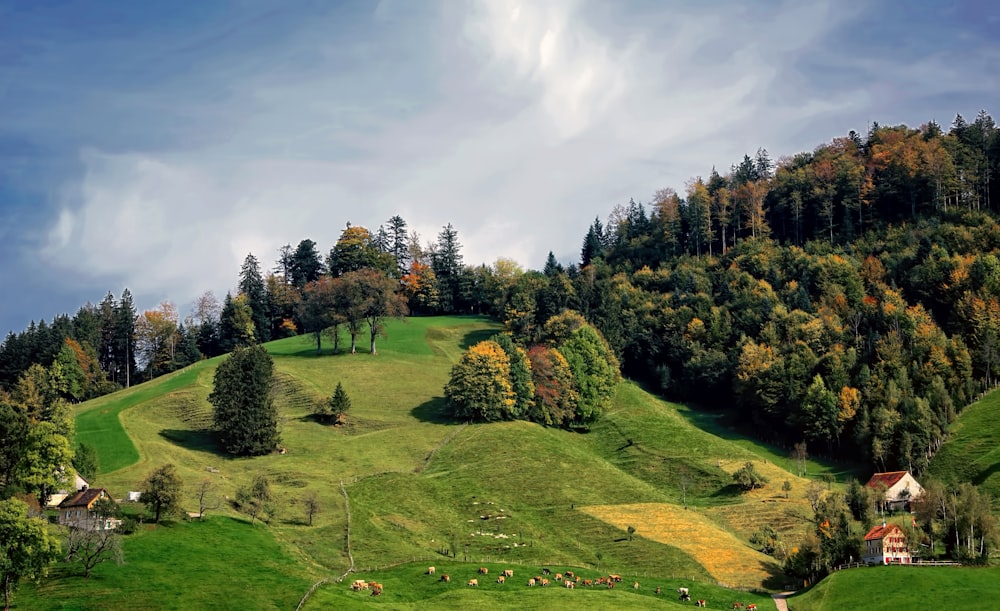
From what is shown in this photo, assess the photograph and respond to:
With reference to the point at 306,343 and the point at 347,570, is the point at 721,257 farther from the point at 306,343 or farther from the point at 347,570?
the point at 347,570

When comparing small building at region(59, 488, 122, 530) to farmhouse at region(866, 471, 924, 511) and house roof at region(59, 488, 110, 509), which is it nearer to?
house roof at region(59, 488, 110, 509)

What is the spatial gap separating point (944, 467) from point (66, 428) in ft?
356

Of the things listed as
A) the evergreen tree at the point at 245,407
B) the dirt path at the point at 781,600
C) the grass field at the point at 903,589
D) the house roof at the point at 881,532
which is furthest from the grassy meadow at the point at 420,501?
the house roof at the point at 881,532

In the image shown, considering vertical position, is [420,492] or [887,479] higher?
[420,492]

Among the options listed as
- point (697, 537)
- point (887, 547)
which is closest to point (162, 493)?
point (697, 537)

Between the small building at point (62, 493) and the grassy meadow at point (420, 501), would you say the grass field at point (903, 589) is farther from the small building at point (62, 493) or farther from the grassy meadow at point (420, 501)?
the small building at point (62, 493)

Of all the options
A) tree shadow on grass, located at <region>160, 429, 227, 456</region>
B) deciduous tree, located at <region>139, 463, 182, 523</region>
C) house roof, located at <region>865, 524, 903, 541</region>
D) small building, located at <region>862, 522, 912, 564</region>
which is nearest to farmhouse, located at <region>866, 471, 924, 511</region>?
house roof, located at <region>865, 524, 903, 541</region>

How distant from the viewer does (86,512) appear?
79.8 meters

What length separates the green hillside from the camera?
76.3 metres

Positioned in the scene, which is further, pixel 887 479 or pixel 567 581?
pixel 887 479

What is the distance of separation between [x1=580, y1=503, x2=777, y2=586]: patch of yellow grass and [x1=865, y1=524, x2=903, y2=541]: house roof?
987 centimetres

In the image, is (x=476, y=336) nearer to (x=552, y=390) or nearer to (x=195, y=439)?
(x=552, y=390)

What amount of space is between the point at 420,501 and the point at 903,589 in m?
50.1

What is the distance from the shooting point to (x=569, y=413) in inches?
5753
